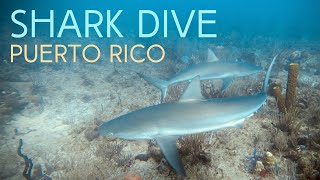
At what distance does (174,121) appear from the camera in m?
4.15

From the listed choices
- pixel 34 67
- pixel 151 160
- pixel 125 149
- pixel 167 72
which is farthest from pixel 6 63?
pixel 151 160

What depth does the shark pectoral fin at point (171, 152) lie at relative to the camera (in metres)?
3.80

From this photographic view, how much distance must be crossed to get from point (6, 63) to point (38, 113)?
778 centimetres

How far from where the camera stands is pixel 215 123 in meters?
4.18

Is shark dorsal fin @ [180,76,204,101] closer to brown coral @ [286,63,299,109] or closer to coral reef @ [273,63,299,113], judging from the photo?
coral reef @ [273,63,299,113]

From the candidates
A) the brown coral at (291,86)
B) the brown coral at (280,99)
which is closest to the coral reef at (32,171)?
the brown coral at (280,99)

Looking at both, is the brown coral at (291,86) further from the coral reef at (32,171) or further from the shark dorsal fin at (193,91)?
the coral reef at (32,171)

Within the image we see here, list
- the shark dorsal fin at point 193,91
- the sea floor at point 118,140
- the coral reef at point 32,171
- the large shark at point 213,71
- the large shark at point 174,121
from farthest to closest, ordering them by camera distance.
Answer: the large shark at point 213,71, the coral reef at point 32,171, the sea floor at point 118,140, the shark dorsal fin at point 193,91, the large shark at point 174,121

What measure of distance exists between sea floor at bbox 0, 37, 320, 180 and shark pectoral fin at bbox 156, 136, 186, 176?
143 cm

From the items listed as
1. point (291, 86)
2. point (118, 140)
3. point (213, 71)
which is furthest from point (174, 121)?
point (291, 86)

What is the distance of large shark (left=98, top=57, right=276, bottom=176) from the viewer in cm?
408

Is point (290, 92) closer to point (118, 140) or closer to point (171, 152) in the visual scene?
point (171, 152)

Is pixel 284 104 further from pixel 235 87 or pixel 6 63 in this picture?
pixel 6 63

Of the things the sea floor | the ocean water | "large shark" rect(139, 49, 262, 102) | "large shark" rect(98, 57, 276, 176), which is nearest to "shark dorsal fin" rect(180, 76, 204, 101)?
"large shark" rect(98, 57, 276, 176)
